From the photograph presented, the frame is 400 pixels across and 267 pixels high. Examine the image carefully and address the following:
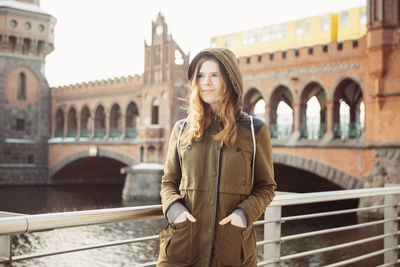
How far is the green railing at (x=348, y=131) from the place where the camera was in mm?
15930

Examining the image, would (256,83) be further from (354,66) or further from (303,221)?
(303,221)

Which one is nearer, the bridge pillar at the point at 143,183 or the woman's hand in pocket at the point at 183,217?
the woman's hand in pocket at the point at 183,217

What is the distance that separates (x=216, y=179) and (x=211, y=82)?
42cm

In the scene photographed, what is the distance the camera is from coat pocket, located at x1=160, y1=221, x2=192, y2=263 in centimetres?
185

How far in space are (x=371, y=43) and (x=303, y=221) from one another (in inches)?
240

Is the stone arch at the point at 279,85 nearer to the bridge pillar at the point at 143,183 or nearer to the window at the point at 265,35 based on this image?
the bridge pillar at the point at 143,183

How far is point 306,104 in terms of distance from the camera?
18.3 metres

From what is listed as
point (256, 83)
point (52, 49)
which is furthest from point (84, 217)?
point (52, 49)

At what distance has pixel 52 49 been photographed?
1208 inches

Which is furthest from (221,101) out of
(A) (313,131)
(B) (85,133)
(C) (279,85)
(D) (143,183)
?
(B) (85,133)

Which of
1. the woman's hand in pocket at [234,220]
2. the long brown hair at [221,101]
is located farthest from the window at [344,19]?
the woman's hand in pocket at [234,220]

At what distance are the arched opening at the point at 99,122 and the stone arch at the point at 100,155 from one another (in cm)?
116

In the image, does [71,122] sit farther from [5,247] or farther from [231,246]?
[231,246]

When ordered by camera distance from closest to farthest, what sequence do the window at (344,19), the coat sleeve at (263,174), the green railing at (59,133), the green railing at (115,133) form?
1. the coat sleeve at (263,174)
2. the window at (344,19)
3. the green railing at (115,133)
4. the green railing at (59,133)
